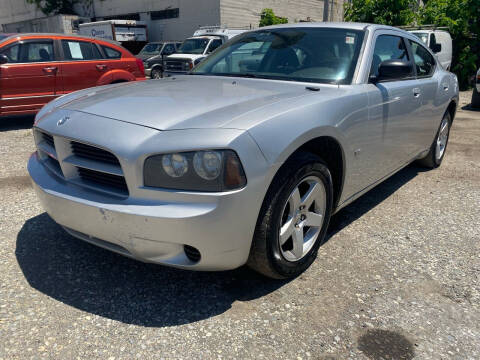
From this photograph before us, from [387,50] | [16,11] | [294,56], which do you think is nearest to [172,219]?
[294,56]

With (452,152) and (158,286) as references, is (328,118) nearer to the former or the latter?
(158,286)

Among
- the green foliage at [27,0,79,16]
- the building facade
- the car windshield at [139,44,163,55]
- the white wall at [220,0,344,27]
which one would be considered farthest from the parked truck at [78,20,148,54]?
the green foliage at [27,0,79,16]

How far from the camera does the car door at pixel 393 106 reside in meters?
3.17

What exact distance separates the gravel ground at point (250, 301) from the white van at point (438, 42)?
1019 cm

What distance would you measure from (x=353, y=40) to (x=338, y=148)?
105 cm

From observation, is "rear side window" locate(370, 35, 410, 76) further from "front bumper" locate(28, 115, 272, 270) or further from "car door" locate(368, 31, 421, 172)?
"front bumper" locate(28, 115, 272, 270)

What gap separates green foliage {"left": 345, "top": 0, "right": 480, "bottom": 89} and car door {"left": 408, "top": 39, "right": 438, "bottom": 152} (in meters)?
11.9

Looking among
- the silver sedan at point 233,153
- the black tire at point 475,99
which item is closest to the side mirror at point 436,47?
the black tire at point 475,99

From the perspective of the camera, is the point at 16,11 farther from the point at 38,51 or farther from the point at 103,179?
the point at 103,179

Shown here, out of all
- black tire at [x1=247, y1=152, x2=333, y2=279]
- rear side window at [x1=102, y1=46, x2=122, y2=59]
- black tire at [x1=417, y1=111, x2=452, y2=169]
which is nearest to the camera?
black tire at [x1=247, y1=152, x2=333, y2=279]

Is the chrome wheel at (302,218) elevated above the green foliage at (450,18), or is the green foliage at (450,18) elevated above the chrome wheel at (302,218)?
the green foliage at (450,18)

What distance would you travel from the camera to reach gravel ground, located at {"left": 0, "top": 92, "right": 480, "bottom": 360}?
2070 millimetres

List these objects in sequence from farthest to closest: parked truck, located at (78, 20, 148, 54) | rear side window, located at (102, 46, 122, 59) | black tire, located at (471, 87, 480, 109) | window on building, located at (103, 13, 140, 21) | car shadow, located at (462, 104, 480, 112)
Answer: window on building, located at (103, 13, 140, 21) < parked truck, located at (78, 20, 148, 54) < car shadow, located at (462, 104, 480, 112) < black tire, located at (471, 87, 480, 109) < rear side window, located at (102, 46, 122, 59)

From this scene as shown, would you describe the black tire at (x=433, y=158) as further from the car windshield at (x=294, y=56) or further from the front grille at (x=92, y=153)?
the front grille at (x=92, y=153)
